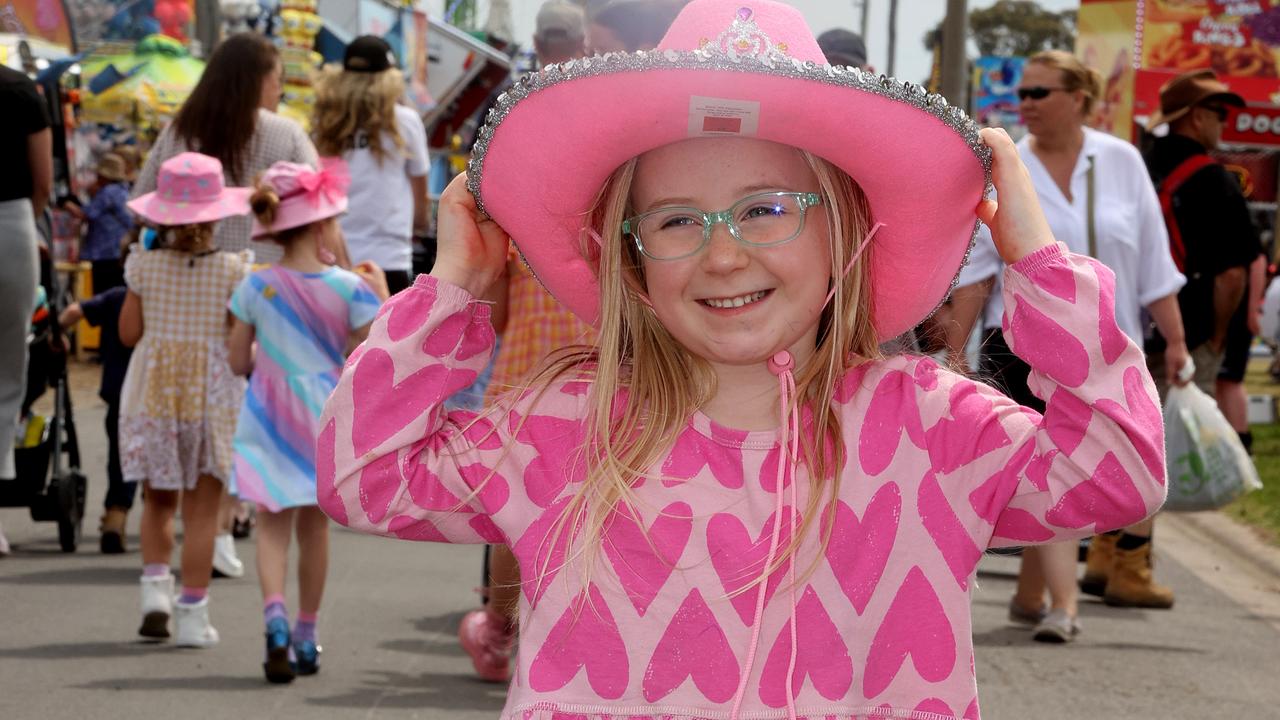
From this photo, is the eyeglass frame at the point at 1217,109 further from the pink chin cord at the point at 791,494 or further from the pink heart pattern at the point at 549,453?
the pink heart pattern at the point at 549,453

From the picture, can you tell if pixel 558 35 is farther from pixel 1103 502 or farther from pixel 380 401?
pixel 1103 502

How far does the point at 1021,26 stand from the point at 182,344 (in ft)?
220

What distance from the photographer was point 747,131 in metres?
2.62

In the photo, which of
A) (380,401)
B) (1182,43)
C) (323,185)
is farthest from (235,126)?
(1182,43)

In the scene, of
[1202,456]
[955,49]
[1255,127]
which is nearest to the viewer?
[1202,456]

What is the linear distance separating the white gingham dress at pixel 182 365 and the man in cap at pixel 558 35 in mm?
1835

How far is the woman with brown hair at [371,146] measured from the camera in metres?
7.97

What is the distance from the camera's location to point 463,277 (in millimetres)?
2855

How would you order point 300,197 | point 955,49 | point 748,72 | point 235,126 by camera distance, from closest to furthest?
point 748,72 → point 300,197 → point 235,126 → point 955,49

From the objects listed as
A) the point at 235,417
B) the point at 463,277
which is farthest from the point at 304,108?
the point at 463,277

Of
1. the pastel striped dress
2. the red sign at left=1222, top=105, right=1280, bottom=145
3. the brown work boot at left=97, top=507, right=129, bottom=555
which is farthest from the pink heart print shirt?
the red sign at left=1222, top=105, right=1280, bottom=145

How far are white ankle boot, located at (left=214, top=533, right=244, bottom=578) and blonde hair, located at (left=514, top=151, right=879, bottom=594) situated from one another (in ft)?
16.5

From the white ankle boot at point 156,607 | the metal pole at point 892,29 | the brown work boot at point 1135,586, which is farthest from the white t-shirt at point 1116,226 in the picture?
the metal pole at point 892,29

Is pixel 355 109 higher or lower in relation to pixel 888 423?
lower
